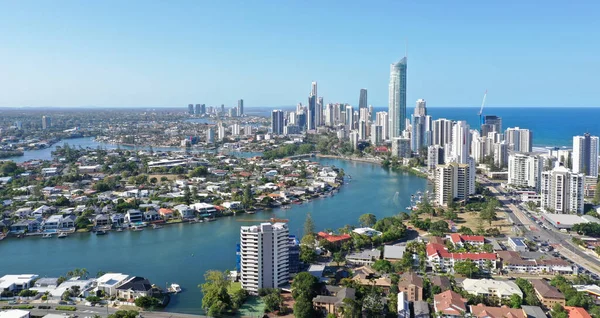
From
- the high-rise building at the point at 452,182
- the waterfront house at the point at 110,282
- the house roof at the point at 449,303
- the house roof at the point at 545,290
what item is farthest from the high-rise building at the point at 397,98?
the waterfront house at the point at 110,282

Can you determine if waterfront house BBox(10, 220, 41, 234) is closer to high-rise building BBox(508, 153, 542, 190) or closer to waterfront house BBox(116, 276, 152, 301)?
waterfront house BBox(116, 276, 152, 301)

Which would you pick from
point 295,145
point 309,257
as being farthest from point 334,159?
point 309,257

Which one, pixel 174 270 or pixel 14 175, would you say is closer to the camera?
pixel 174 270

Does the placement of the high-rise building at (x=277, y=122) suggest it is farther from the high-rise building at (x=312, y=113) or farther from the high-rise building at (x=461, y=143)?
the high-rise building at (x=461, y=143)

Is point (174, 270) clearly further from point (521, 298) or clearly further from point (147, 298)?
point (521, 298)

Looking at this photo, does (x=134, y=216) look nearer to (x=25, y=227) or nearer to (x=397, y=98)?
(x=25, y=227)

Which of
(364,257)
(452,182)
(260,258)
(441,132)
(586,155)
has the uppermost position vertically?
(441,132)

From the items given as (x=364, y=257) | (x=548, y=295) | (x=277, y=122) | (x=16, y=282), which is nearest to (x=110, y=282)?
(x=16, y=282)
